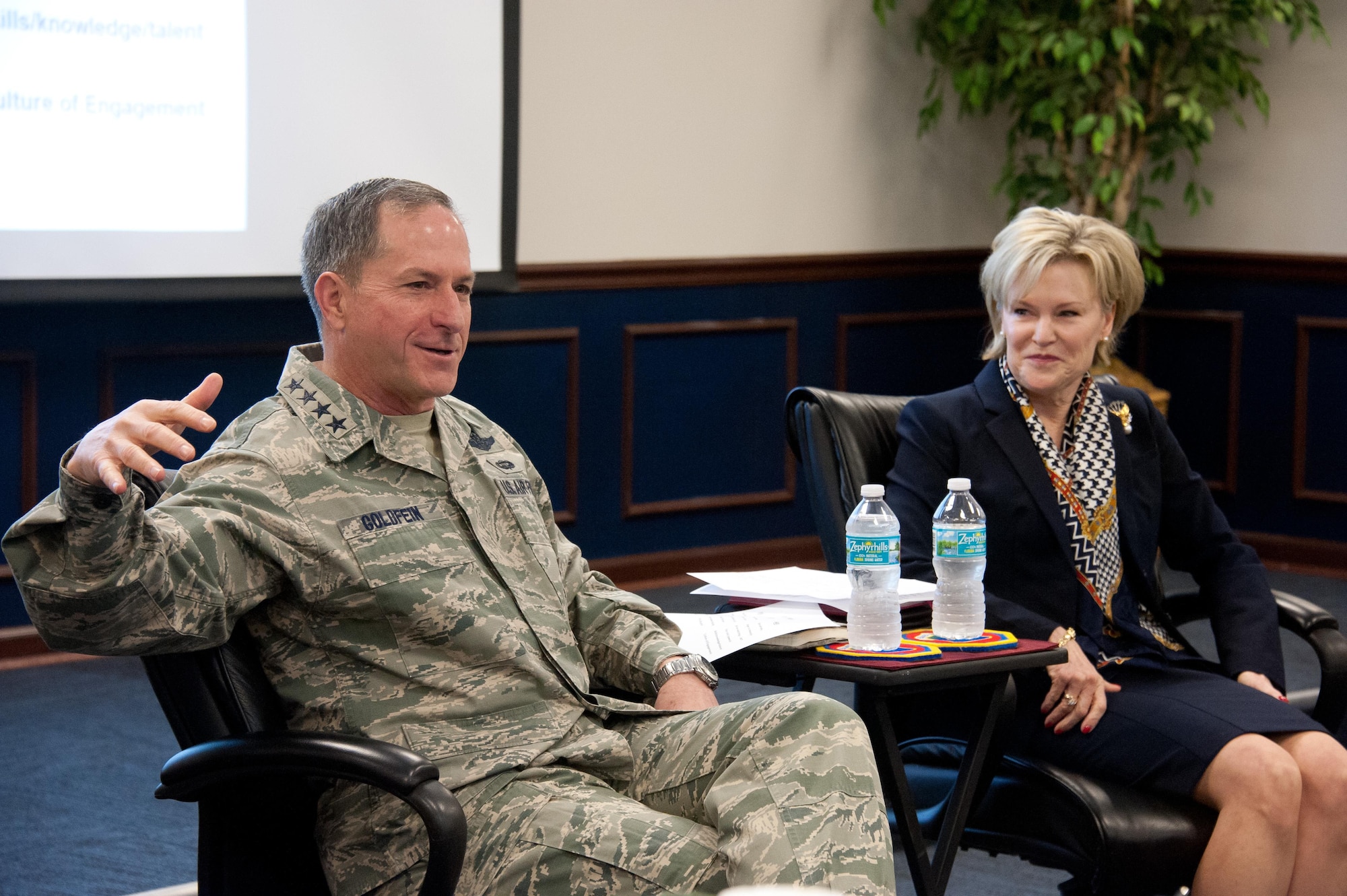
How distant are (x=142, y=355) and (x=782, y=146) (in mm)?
2315

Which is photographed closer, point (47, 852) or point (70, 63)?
point (47, 852)

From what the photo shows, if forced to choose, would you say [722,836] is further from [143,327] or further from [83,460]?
[143,327]

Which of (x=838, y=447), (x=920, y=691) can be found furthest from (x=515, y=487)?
(x=838, y=447)

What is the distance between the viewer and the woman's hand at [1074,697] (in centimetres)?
227

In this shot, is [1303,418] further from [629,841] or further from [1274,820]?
[629,841]

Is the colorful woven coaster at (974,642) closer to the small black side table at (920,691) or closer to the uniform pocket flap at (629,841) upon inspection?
the small black side table at (920,691)

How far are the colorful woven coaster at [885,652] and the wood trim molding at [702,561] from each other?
283 cm

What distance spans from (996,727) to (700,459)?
10.4 feet

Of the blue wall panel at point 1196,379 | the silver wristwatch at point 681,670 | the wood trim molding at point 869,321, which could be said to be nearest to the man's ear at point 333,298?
the silver wristwatch at point 681,670

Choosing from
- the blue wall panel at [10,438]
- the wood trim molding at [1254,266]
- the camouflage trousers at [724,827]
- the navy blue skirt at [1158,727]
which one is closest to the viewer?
the camouflage trousers at [724,827]

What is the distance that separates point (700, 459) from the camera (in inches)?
208

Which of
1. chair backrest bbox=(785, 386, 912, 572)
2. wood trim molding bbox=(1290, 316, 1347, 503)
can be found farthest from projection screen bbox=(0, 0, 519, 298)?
wood trim molding bbox=(1290, 316, 1347, 503)

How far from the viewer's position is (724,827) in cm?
176

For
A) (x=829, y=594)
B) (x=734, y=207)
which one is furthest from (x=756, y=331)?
(x=829, y=594)
